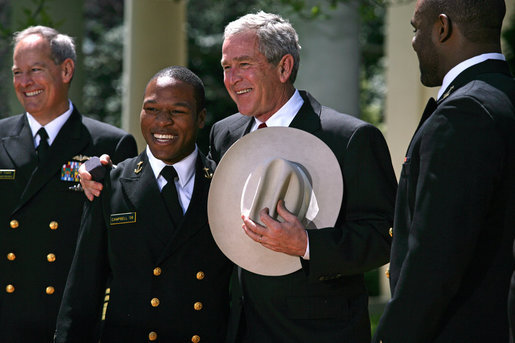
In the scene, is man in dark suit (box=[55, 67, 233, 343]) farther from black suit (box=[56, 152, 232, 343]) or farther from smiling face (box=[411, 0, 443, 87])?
smiling face (box=[411, 0, 443, 87])

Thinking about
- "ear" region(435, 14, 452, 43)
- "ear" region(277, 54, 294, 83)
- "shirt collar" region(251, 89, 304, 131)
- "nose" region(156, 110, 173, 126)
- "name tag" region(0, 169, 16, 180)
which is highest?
"ear" region(435, 14, 452, 43)

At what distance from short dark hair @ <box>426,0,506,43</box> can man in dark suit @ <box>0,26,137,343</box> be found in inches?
92.1

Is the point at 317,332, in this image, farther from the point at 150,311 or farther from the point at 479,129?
the point at 479,129

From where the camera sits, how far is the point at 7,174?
15.0ft

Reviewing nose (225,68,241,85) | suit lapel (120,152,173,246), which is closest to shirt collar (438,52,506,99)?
nose (225,68,241,85)

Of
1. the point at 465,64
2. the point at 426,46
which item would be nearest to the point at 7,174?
the point at 426,46

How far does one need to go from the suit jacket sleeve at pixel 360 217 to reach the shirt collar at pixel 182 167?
2.34ft

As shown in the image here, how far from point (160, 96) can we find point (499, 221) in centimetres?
176

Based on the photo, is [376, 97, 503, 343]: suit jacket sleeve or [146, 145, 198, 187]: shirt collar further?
[146, 145, 198, 187]: shirt collar

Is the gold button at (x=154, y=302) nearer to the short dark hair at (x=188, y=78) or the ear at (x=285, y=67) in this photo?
the short dark hair at (x=188, y=78)

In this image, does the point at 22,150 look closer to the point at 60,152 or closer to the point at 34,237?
the point at 60,152

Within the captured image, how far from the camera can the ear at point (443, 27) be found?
2824 millimetres

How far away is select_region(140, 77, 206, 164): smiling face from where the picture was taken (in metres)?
3.80

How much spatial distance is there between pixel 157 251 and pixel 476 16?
1.74 m
